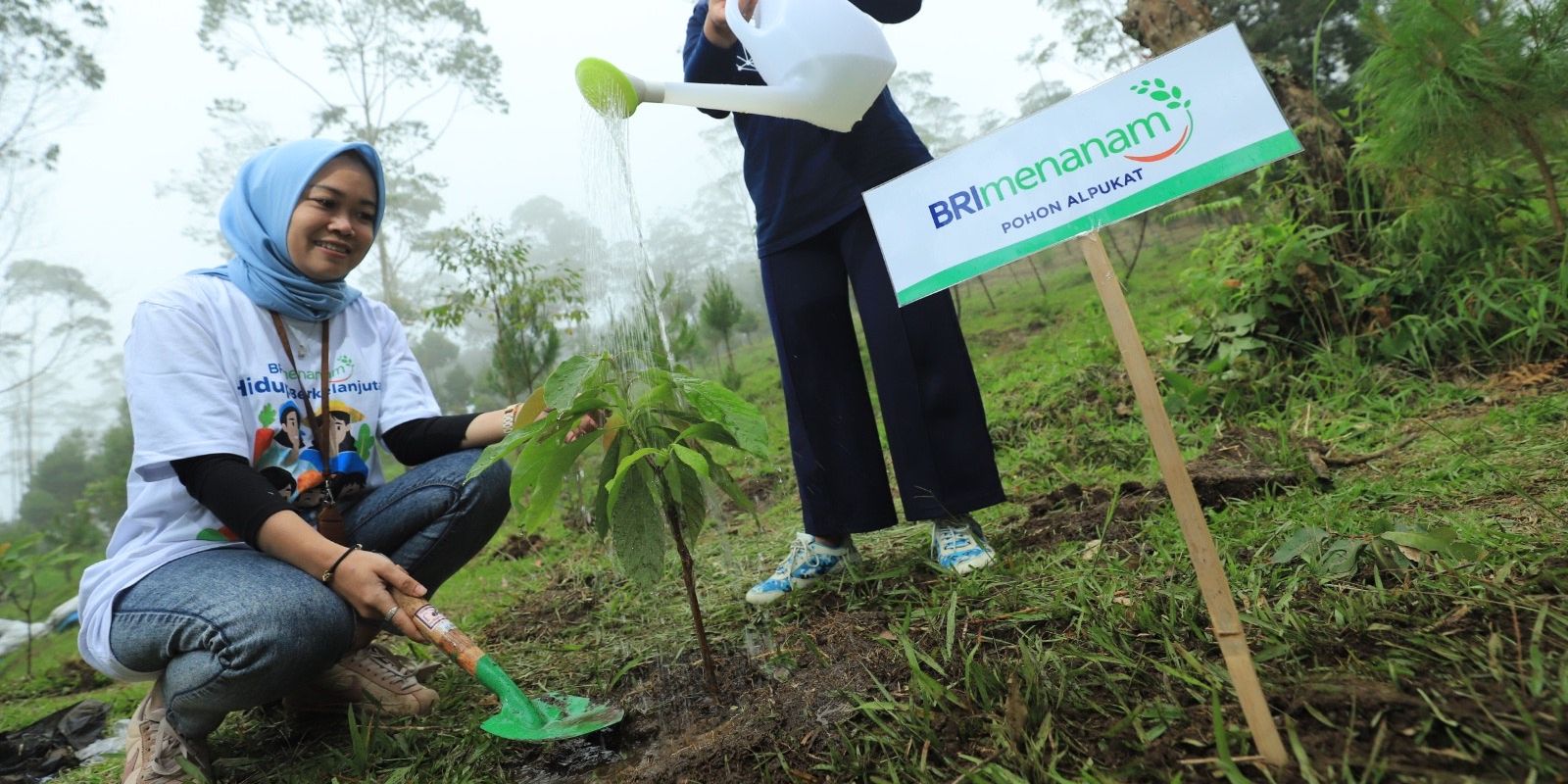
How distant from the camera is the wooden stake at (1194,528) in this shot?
29.2 inches

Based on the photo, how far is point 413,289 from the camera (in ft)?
78.9

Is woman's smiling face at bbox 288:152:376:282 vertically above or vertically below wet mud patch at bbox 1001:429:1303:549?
above

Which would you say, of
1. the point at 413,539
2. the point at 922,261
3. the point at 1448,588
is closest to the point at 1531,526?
the point at 1448,588

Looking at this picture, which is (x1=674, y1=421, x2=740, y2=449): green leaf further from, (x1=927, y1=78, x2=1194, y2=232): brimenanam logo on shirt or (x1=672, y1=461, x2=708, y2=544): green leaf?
(x1=927, y1=78, x2=1194, y2=232): brimenanam logo on shirt

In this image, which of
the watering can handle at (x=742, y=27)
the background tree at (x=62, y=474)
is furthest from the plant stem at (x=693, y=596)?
the background tree at (x=62, y=474)

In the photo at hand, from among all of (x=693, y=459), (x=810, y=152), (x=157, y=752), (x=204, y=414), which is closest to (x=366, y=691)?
(x=157, y=752)

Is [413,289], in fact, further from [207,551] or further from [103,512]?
[207,551]

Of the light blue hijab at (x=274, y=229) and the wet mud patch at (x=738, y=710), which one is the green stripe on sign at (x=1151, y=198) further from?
the light blue hijab at (x=274, y=229)

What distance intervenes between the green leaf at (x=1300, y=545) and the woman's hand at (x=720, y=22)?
4.38 ft

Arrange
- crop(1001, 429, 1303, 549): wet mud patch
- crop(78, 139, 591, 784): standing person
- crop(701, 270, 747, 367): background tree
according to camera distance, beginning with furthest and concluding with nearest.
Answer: crop(701, 270, 747, 367): background tree < crop(1001, 429, 1303, 549): wet mud patch < crop(78, 139, 591, 784): standing person

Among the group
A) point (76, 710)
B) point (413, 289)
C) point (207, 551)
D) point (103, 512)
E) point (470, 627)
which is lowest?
point (470, 627)

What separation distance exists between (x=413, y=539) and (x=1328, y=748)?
5.22ft

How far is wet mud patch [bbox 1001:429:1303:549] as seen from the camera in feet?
5.40

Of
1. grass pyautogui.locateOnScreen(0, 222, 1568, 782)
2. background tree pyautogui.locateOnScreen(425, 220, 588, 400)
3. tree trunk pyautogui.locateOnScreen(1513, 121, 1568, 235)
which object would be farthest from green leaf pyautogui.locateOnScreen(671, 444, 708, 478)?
background tree pyautogui.locateOnScreen(425, 220, 588, 400)
